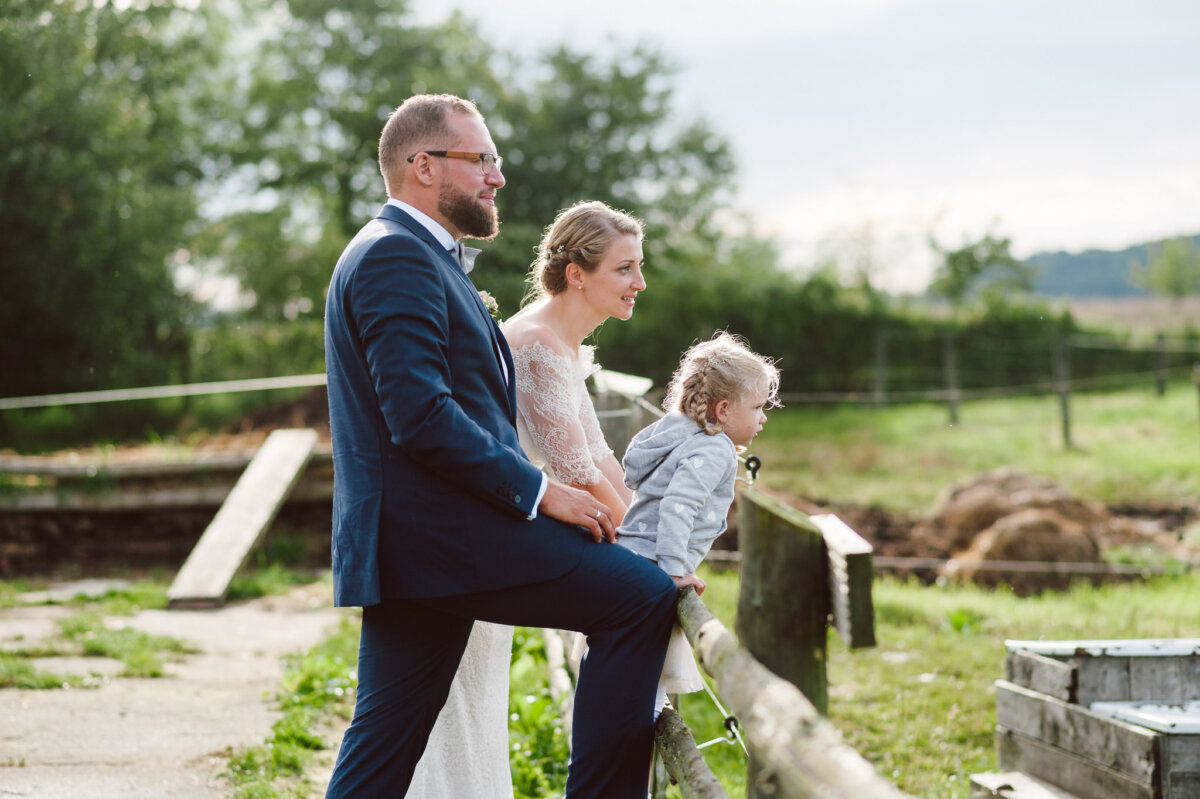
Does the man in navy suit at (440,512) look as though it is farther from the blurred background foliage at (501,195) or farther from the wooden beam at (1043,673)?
the blurred background foliage at (501,195)

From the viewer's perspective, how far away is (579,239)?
110 inches

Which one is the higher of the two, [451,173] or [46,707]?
[451,173]

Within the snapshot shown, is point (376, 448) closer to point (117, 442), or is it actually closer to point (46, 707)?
point (46, 707)

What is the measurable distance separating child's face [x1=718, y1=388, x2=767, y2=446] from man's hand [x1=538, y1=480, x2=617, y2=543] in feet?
1.58

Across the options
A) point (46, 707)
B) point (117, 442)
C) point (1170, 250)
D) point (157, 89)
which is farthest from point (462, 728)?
point (1170, 250)

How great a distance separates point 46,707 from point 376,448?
2.99m

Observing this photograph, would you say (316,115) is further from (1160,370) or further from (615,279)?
(615,279)

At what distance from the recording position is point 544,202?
68.2 ft

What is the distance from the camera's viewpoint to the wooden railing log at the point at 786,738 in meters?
1.34

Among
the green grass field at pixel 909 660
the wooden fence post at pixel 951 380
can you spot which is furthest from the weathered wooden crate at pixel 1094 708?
the wooden fence post at pixel 951 380

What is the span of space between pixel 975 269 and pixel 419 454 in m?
26.3

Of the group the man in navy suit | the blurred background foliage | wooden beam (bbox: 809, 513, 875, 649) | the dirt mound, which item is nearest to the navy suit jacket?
the man in navy suit

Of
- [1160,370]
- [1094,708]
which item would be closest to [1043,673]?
[1094,708]

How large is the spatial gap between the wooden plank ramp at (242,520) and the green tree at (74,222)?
535cm
